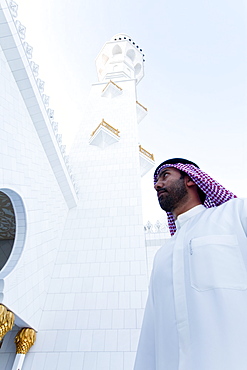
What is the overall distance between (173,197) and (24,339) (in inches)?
124

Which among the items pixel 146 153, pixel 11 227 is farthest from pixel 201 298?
pixel 146 153

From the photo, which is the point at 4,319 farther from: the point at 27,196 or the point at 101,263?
the point at 101,263

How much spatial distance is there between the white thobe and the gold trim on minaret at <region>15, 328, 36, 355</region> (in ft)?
8.98

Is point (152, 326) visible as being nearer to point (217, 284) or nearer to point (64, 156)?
point (217, 284)

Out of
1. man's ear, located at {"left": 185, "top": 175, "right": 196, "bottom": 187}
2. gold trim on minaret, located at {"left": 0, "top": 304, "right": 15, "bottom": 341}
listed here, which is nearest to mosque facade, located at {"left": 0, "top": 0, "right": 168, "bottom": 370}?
gold trim on minaret, located at {"left": 0, "top": 304, "right": 15, "bottom": 341}

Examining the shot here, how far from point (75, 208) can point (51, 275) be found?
5.61 feet

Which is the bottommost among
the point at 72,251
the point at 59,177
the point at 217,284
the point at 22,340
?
the point at 22,340

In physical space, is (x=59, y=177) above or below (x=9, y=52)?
below

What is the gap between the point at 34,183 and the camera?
369 centimetres

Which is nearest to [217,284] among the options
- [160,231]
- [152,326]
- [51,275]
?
[152,326]

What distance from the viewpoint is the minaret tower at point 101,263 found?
10.3 ft

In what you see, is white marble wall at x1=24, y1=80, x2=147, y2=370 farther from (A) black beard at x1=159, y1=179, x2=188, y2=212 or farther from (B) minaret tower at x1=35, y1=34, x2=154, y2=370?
(A) black beard at x1=159, y1=179, x2=188, y2=212

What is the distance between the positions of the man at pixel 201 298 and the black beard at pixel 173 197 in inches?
3.6

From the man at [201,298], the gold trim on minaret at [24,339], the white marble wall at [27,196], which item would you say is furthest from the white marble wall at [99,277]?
the man at [201,298]
